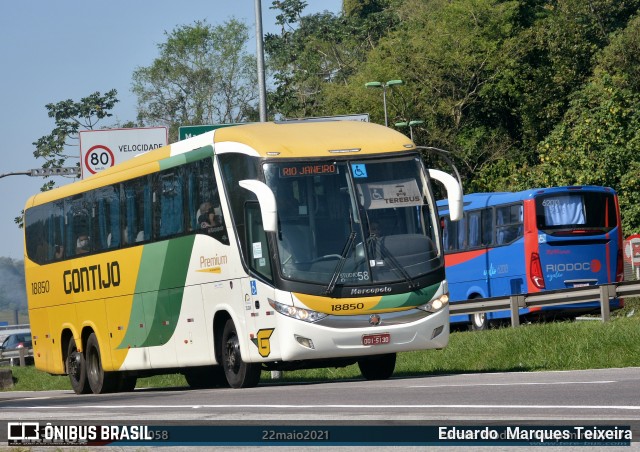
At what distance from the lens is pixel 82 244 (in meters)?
24.3

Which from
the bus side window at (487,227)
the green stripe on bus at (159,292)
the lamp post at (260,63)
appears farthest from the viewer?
the bus side window at (487,227)

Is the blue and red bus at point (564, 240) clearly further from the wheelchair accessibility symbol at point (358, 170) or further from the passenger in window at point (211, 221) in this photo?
the wheelchair accessibility symbol at point (358, 170)

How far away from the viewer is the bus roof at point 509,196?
112ft

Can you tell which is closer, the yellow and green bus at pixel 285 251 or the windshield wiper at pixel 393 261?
the yellow and green bus at pixel 285 251

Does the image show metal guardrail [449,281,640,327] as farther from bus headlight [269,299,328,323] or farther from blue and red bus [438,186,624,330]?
bus headlight [269,299,328,323]

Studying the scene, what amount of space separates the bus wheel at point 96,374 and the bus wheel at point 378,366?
19.2 ft

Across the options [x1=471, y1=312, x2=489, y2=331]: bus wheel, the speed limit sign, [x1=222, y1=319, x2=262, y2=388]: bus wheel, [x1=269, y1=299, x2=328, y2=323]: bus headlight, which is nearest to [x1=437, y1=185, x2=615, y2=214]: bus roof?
[x1=471, y1=312, x2=489, y2=331]: bus wheel

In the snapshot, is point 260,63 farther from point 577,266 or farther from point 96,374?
point 577,266

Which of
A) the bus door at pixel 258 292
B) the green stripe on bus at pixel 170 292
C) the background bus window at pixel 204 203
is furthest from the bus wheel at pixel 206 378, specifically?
the bus door at pixel 258 292

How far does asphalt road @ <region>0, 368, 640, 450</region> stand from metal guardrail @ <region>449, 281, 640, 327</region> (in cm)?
1007

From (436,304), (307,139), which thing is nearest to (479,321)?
(436,304)

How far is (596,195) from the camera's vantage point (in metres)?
34.1

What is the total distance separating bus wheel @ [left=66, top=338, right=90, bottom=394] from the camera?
968 inches

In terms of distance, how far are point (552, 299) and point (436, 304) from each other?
494 inches
